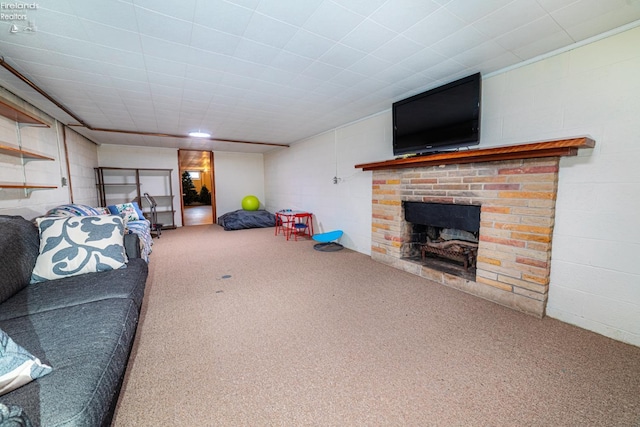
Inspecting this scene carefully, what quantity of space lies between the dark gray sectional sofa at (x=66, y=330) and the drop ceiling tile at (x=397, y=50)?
2569 millimetres

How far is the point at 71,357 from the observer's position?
3.33 ft

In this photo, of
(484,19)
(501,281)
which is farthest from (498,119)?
(501,281)

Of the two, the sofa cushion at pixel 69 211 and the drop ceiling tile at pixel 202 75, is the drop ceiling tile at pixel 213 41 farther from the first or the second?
the sofa cushion at pixel 69 211

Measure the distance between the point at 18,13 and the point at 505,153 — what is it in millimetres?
3608

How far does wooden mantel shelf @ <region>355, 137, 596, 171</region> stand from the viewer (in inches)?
73.0

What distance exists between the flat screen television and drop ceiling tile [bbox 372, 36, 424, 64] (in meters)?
0.74

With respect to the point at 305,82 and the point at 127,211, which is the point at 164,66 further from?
the point at 127,211

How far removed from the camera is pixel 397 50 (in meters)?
2.09

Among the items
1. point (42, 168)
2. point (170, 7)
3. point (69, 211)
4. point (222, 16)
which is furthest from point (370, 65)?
point (42, 168)

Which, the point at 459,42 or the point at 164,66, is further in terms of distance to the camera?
the point at 164,66

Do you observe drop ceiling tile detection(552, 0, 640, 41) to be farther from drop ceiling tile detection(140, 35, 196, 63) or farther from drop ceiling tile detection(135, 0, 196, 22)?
drop ceiling tile detection(140, 35, 196, 63)

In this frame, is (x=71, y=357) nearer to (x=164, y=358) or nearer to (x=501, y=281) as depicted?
(x=164, y=358)

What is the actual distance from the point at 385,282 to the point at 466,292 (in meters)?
0.81

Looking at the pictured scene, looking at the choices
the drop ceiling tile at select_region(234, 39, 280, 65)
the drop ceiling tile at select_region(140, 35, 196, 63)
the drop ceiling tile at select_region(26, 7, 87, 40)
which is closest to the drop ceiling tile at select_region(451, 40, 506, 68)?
the drop ceiling tile at select_region(234, 39, 280, 65)
